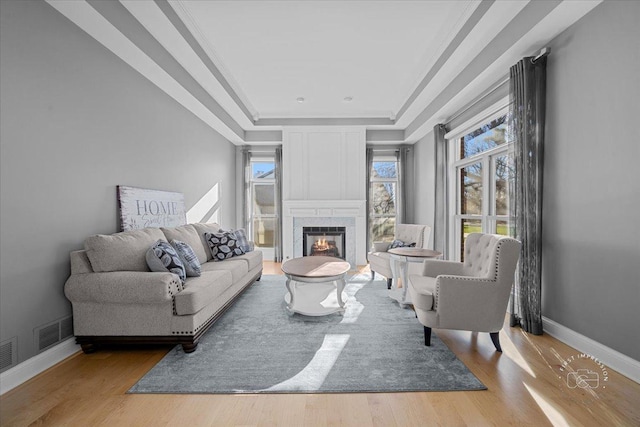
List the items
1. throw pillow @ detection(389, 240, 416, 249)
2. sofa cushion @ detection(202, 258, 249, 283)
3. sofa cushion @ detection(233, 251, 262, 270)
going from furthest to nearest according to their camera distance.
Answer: throw pillow @ detection(389, 240, 416, 249) < sofa cushion @ detection(233, 251, 262, 270) < sofa cushion @ detection(202, 258, 249, 283)

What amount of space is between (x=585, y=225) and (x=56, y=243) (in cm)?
414

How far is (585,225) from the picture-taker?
2160 mm

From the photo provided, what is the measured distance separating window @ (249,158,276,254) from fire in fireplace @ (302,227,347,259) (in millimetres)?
993

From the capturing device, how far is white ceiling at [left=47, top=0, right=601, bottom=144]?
7.72 ft

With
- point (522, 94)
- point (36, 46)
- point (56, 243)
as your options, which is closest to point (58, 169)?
point (56, 243)

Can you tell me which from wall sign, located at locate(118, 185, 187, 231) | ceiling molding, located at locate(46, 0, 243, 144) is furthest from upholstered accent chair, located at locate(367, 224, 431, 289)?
ceiling molding, located at locate(46, 0, 243, 144)

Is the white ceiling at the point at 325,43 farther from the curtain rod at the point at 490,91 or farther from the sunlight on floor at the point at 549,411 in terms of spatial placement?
the sunlight on floor at the point at 549,411

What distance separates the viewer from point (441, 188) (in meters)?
4.58

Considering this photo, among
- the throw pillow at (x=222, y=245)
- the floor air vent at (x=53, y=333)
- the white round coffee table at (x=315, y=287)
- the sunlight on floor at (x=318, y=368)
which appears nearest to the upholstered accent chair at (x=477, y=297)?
the sunlight on floor at (x=318, y=368)

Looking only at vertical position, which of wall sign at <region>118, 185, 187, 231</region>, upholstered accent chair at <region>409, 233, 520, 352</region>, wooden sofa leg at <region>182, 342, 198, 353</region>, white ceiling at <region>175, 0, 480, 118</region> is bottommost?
wooden sofa leg at <region>182, 342, 198, 353</region>

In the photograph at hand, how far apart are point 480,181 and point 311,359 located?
11.1 feet

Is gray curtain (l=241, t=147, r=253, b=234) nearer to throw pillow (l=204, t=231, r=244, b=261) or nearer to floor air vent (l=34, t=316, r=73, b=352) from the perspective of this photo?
throw pillow (l=204, t=231, r=244, b=261)

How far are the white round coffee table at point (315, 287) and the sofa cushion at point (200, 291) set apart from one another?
2.11ft

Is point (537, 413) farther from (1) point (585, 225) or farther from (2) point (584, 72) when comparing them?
(2) point (584, 72)
